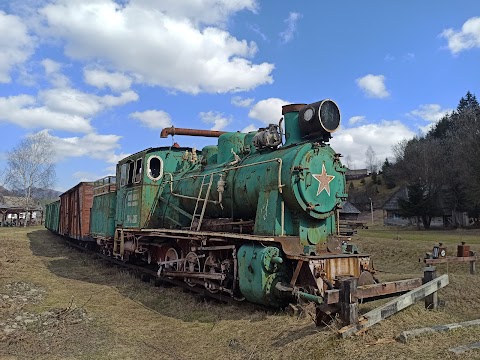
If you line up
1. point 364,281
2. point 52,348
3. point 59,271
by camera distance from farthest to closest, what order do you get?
point 59,271 → point 364,281 → point 52,348

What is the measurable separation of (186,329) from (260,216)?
2622 mm

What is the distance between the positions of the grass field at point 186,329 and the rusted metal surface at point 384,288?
1.16 feet

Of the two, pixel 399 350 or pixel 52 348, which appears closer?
pixel 399 350

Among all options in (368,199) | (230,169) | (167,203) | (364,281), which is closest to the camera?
(364,281)

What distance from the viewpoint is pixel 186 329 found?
25.2 feet

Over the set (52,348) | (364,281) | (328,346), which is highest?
(364,281)

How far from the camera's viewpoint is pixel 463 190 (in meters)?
45.4

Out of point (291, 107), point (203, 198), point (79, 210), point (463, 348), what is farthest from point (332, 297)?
point (79, 210)

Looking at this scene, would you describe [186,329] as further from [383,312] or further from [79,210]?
[79,210]

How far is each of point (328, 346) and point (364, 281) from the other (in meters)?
2.59

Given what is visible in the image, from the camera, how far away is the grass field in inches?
204

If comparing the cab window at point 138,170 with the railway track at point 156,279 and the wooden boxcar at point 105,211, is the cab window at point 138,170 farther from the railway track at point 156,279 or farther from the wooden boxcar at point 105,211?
the railway track at point 156,279

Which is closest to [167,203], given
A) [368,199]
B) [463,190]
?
[463,190]

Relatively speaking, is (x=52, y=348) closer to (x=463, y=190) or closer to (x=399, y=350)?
(x=399, y=350)
